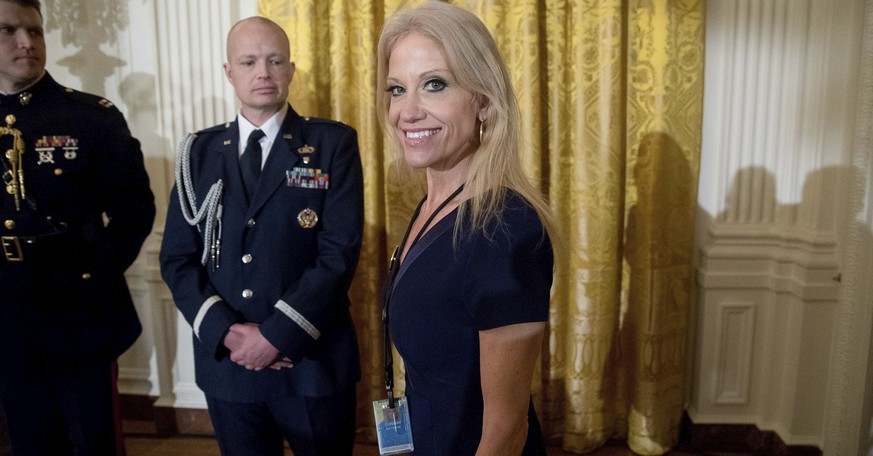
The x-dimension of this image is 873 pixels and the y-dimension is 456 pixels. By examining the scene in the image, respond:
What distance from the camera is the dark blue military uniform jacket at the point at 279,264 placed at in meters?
Result: 1.81

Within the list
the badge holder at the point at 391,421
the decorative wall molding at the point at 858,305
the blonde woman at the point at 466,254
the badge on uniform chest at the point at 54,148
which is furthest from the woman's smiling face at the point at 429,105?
the decorative wall molding at the point at 858,305

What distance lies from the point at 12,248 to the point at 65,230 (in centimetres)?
15

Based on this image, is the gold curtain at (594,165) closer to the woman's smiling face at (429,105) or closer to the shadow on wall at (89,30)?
the shadow on wall at (89,30)

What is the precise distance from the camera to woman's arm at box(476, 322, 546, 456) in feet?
3.32

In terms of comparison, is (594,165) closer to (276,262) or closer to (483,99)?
(276,262)

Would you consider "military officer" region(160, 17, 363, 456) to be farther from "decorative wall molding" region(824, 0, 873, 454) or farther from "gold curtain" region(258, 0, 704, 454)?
→ "decorative wall molding" region(824, 0, 873, 454)

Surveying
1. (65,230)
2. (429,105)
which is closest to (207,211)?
(65,230)

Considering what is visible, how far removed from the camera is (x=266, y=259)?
1.83 metres

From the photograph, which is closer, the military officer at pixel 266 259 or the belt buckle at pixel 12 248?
the military officer at pixel 266 259

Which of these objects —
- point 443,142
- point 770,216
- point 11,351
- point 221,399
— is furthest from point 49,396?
point 770,216

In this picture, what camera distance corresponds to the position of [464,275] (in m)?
1.04

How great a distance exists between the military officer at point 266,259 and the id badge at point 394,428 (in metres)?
0.58

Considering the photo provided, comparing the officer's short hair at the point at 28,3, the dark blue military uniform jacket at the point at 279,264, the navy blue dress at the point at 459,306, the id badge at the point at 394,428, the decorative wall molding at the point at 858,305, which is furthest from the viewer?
the decorative wall molding at the point at 858,305

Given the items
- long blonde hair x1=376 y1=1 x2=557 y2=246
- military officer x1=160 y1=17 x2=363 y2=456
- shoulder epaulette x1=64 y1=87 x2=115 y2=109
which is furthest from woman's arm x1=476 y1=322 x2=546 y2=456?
shoulder epaulette x1=64 y1=87 x2=115 y2=109
